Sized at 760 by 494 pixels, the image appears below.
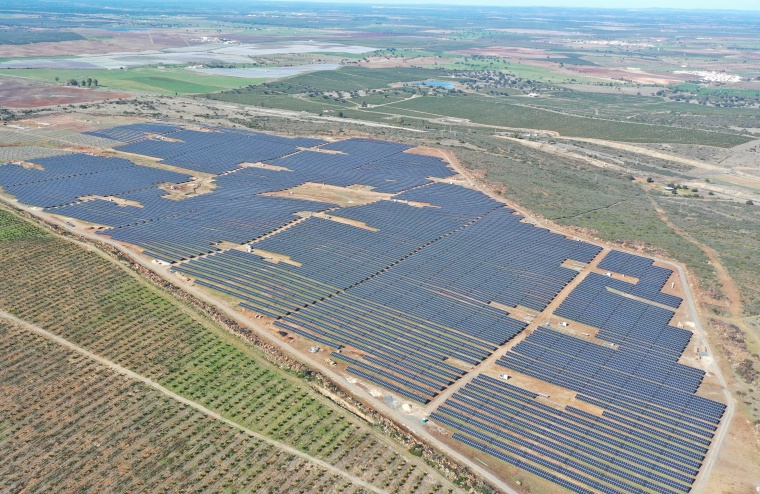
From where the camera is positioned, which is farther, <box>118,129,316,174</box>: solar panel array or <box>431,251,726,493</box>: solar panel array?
<box>118,129,316,174</box>: solar panel array

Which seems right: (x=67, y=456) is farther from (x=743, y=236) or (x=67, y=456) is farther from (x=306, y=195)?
(x=743, y=236)

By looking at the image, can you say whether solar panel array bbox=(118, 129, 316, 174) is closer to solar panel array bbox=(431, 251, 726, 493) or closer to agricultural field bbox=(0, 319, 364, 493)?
agricultural field bbox=(0, 319, 364, 493)

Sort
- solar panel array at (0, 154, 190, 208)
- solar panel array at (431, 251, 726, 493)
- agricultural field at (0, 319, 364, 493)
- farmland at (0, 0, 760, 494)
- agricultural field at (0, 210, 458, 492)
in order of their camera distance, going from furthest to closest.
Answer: solar panel array at (0, 154, 190, 208) → agricultural field at (0, 210, 458, 492) → farmland at (0, 0, 760, 494) → solar panel array at (431, 251, 726, 493) → agricultural field at (0, 319, 364, 493)

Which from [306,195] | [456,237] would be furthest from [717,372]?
[306,195]

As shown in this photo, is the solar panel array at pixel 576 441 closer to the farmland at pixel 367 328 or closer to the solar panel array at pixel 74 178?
the farmland at pixel 367 328

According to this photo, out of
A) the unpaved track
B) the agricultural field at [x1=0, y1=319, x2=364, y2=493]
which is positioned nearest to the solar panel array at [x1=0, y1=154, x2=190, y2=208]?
the unpaved track

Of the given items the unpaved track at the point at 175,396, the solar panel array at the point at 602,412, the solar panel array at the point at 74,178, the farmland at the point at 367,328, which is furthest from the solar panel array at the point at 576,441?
the solar panel array at the point at 74,178
